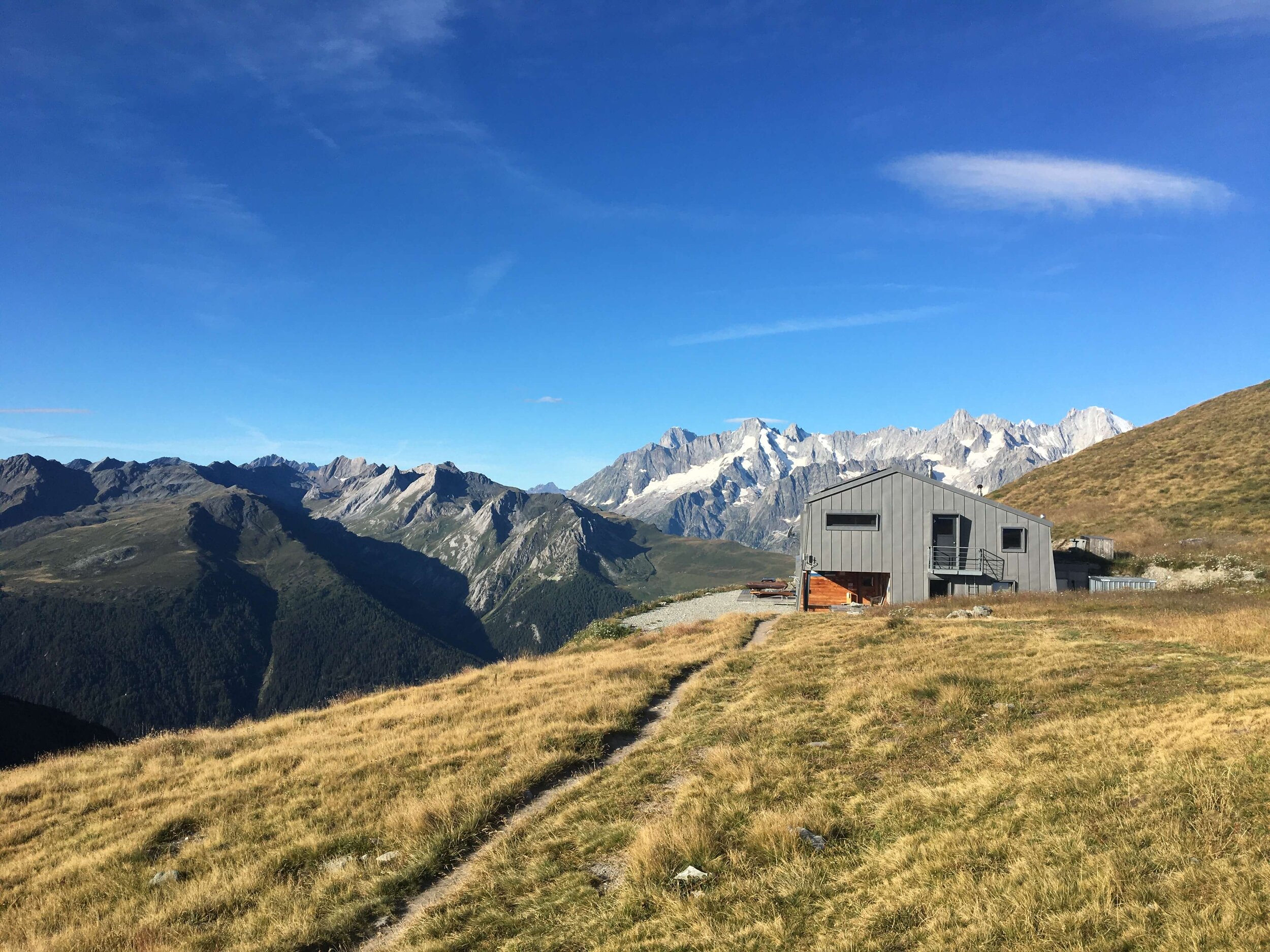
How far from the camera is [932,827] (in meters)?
9.67

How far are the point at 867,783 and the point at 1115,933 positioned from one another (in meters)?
5.49

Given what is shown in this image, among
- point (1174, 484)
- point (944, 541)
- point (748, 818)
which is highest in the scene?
point (1174, 484)

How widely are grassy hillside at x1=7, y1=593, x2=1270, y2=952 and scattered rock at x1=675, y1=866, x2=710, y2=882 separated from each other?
187 mm

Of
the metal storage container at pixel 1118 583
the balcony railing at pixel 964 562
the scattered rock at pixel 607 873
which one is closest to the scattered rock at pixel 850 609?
the balcony railing at pixel 964 562

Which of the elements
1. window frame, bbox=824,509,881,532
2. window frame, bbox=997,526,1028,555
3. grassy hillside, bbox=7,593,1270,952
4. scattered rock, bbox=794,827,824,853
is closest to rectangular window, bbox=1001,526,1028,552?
window frame, bbox=997,526,1028,555

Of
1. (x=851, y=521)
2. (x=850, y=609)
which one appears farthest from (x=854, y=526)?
(x=850, y=609)

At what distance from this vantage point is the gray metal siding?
43531 millimetres

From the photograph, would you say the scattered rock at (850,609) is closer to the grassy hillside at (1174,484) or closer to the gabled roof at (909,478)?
the gabled roof at (909,478)

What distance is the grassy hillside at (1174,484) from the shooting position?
171 feet

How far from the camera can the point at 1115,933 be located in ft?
21.6

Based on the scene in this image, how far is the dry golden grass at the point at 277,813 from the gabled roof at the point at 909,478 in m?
24.3

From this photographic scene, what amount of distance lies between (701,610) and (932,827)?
39.1 metres

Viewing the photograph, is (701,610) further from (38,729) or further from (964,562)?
(38,729)

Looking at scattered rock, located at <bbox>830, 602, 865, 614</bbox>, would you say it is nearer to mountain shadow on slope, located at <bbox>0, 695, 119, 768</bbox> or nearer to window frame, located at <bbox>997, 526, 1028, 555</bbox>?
window frame, located at <bbox>997, 526, 1028, 555</bbox>
